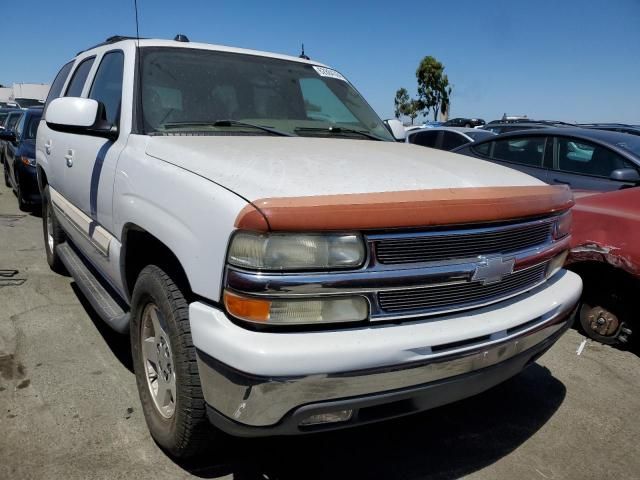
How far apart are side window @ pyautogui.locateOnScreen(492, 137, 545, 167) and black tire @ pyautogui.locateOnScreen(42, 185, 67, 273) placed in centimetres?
510

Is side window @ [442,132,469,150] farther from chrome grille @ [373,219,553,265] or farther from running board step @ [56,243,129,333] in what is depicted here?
chrome grille @ [373,219,553,265]

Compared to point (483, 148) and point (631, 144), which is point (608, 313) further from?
point (483, 148)

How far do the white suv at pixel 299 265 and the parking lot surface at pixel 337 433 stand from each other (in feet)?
0.94

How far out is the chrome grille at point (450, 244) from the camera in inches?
73.5

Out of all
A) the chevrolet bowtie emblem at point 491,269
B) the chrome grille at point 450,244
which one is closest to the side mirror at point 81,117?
the chrome grille at point 450,244

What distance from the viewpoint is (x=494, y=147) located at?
273 inches

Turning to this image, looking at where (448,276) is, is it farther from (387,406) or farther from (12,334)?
(12,334)

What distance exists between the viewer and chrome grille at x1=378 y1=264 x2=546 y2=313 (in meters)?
1.91

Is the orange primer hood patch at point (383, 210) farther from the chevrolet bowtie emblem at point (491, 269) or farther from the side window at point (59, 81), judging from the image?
the side window at point (59, 81)

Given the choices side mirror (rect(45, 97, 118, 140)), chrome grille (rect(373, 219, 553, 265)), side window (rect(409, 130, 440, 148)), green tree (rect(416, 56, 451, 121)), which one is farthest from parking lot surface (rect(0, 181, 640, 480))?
green tree (rect(416, 56, 451, 121))

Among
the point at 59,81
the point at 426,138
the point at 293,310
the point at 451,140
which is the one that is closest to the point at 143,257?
the point at 293,310

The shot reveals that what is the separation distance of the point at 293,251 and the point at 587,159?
5.20 m

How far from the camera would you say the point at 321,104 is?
11.8 ft

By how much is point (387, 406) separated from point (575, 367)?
2294mm
